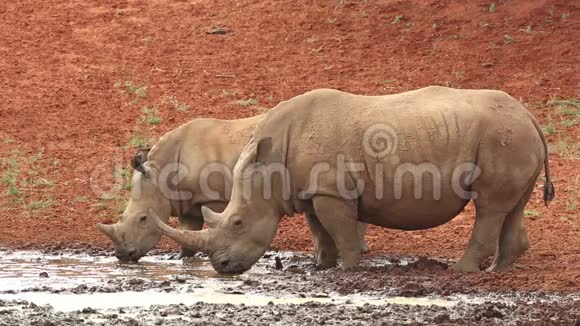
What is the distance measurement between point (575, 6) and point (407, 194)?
A: 1243cm

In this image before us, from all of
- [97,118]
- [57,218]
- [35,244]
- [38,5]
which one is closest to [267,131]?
[35,244]

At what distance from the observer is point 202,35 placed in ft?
78.8

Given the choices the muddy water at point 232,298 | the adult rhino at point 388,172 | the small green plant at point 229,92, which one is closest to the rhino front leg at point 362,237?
the muddy water at point 232,298

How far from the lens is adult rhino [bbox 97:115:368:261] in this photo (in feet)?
44.3

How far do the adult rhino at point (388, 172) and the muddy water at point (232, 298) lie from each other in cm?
44

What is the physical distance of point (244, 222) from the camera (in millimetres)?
11930

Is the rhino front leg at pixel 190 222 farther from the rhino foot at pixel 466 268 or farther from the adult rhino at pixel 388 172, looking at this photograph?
the rhino foot at pixel 466 268

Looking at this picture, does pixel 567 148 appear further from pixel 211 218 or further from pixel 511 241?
pixel 211 218

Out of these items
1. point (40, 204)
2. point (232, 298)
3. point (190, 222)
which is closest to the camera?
point (232, 298)

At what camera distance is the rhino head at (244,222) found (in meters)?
11.9

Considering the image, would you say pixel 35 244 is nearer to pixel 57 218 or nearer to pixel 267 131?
pixel 57 218

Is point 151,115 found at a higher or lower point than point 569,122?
higher

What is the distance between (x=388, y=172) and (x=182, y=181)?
109 inches

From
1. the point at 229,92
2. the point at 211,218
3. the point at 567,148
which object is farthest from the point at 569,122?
the point at 211,218
